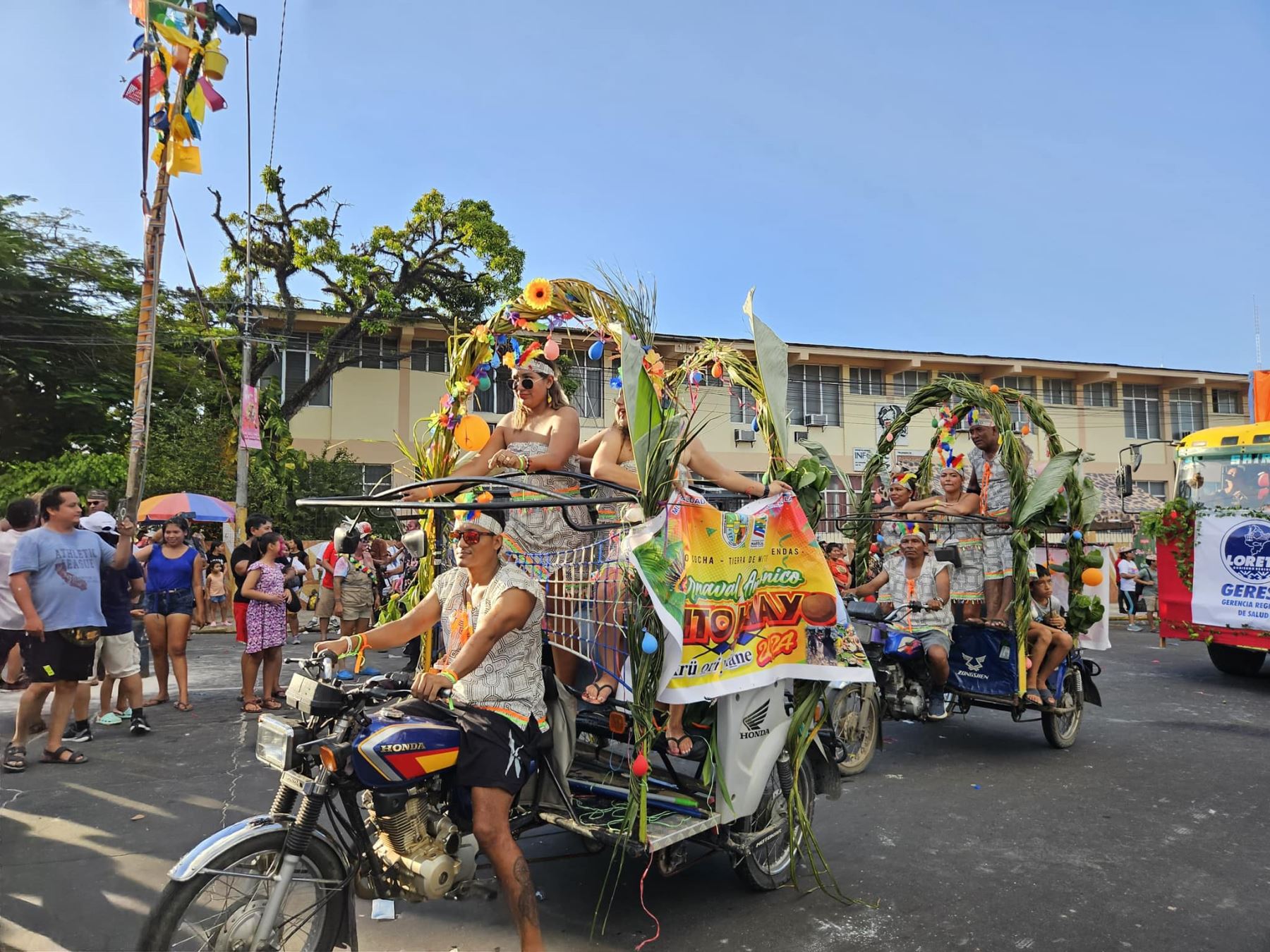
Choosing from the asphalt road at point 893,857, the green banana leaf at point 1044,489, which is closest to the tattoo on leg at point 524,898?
the asphalt road at point 893,857

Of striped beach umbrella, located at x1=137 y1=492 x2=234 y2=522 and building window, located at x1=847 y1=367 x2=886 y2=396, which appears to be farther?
building window, located at x1=847 y1=367 x2=886 y2=396

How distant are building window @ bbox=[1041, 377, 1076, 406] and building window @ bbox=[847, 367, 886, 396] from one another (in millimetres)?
6072

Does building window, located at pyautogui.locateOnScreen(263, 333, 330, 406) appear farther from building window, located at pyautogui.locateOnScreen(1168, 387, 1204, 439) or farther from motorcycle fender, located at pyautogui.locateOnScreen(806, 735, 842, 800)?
building window, located at pyautogui.locateOnScreen(1168, 387, 1204, 439)

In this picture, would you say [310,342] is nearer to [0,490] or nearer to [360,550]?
[0,490]

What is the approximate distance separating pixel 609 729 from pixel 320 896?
1638 millimetres

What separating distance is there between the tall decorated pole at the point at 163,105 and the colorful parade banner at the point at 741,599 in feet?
27.7

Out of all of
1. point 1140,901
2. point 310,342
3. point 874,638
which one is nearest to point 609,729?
point 1140,901

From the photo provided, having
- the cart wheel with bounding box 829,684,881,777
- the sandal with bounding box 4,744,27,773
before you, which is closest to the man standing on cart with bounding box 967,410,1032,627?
the cart wheel with bounding box 829,684,881,777

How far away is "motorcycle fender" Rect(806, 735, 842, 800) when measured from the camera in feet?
15.3

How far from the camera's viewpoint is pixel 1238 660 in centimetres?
1136

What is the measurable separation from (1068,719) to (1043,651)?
2.82ft

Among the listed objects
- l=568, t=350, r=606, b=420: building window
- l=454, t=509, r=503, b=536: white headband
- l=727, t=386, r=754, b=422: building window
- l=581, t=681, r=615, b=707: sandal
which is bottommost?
l=581, t=681, r=615, b=707: sandal

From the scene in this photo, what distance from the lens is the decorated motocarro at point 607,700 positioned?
10.2ft

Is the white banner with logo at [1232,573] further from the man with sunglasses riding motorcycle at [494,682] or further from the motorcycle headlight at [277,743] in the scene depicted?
the motorcycle headlight at [277,743]
